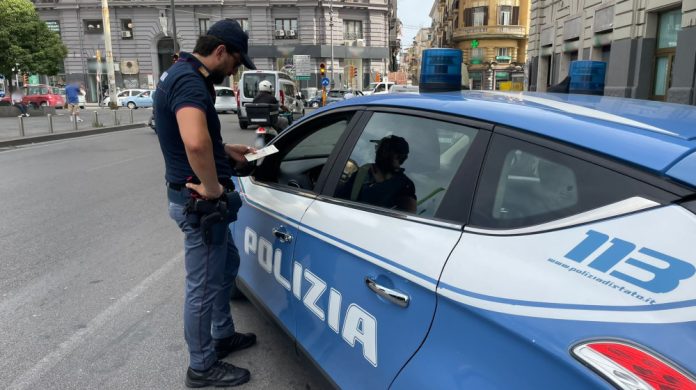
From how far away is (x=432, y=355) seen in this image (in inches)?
63.0

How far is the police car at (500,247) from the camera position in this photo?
3.98 feet

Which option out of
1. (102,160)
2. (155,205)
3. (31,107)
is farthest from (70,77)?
(155,205)

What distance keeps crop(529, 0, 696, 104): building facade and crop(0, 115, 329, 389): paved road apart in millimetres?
10803

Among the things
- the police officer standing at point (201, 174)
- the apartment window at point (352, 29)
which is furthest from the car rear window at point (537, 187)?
the apartment window at point (352, 29)

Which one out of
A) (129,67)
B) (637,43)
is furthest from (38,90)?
(637,43)

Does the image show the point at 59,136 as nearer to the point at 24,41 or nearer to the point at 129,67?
the point at 24,41

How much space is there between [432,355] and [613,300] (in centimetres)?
58

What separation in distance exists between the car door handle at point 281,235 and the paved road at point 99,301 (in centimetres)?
54

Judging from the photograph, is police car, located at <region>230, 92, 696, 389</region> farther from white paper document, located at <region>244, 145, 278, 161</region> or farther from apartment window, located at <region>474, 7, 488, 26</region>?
apartment window, located at <region>474, 7, 488, 26</region>

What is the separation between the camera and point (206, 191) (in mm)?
2490

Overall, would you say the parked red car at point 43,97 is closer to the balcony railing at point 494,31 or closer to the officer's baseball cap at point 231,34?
the officer's baseball cap at point 231,34

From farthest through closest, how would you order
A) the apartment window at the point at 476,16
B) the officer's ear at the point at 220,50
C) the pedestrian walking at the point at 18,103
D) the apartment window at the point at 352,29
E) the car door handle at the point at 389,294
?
the apartment window at the point at 476,16 < the apartment window at the point at 352,29 < the pedestrian walking at the point at 18,103 < the officer's ear at the point at 220,50 < the car door handle at the point at 389,294

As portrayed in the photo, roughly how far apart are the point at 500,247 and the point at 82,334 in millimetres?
3030

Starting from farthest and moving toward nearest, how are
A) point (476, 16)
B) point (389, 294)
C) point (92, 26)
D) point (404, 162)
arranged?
point (476, 16), point (92, 26), point (404, 162), point (389, 294)
